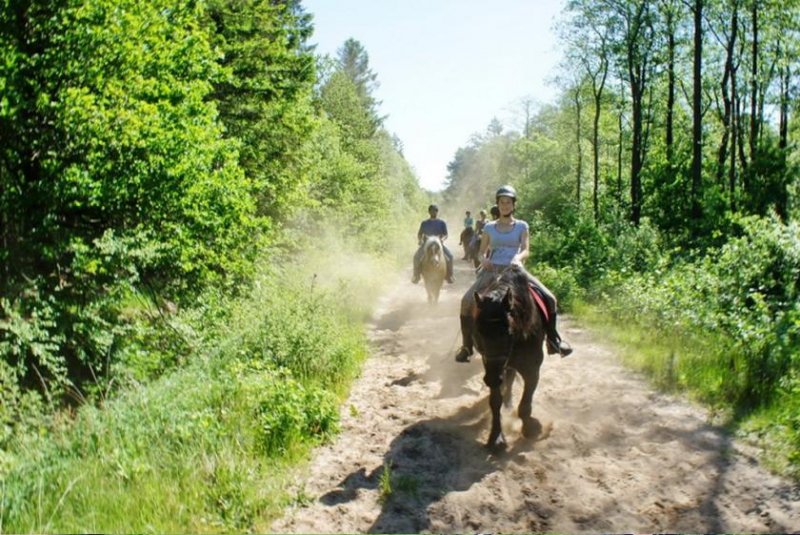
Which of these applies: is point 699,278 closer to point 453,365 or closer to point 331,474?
point 453,365

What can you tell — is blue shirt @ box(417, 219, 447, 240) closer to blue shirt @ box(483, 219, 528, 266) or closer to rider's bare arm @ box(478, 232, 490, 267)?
rider's bare arm @ box(478, 232, 490, 267)

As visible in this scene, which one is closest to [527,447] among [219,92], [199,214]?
[199,214]

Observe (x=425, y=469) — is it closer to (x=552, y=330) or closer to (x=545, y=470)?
(x=545, y=470)

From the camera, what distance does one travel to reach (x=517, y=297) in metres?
6.64

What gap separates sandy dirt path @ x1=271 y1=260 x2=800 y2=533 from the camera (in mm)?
4719

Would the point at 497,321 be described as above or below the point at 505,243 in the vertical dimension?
below

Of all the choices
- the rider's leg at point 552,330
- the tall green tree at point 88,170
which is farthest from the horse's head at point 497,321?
the tall green tree at point 88,170

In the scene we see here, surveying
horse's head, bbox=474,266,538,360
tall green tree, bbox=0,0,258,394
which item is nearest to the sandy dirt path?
horse's head, bbox=474,266,538,360

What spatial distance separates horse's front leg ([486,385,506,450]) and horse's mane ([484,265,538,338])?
0.73m

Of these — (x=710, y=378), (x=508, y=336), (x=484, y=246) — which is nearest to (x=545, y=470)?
(x=508, y=336)

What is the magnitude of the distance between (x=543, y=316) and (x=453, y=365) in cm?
311

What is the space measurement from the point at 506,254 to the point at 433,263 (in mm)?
7369

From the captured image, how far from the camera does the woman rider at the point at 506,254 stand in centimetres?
731

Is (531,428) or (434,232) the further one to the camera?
(434,232)
